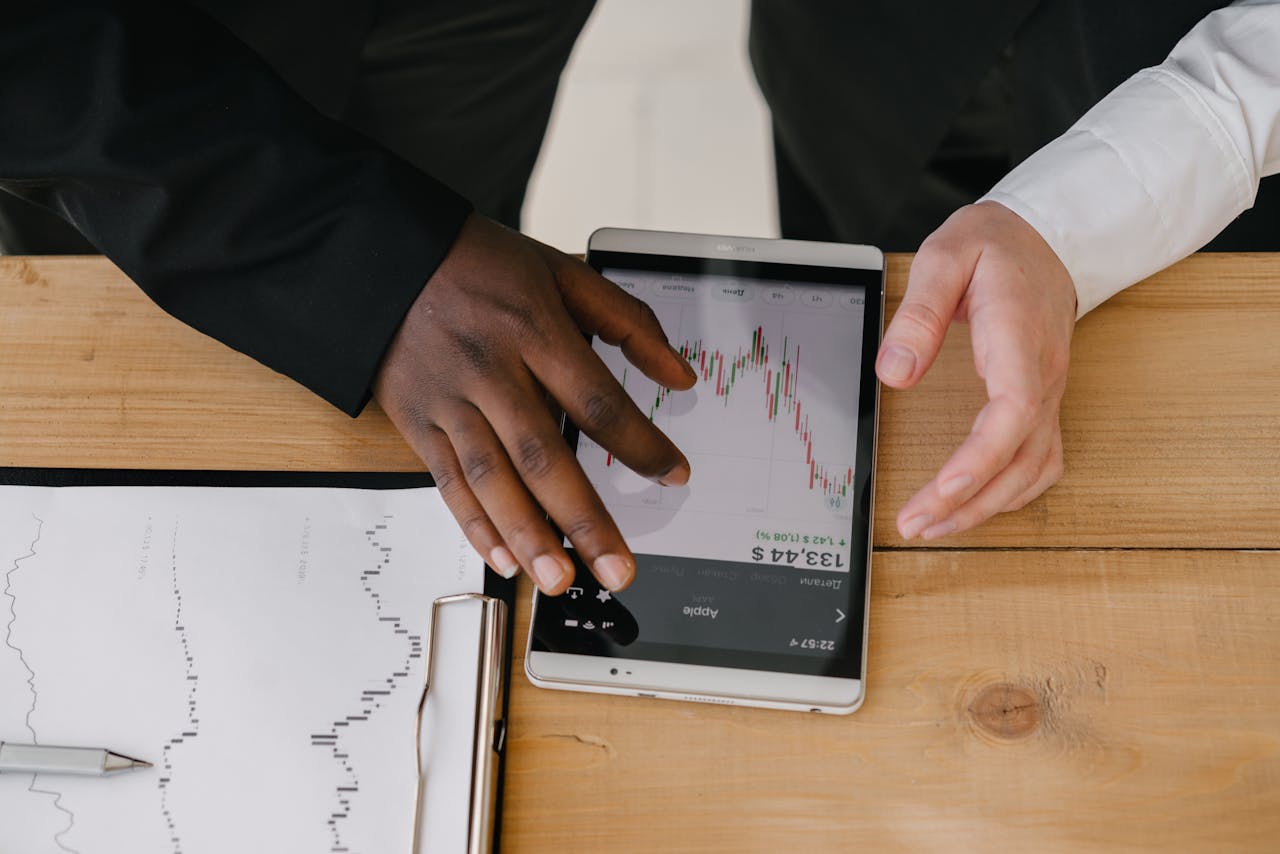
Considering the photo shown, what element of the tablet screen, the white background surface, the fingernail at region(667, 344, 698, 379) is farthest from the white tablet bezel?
the white background surface

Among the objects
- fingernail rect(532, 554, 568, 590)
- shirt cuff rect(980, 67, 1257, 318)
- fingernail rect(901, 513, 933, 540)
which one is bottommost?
fingernail rect(532, 554, 568, 590)

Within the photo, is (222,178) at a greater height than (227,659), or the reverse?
(222,178)

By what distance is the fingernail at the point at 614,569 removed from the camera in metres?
0.49

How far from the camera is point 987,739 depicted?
1.61 feet

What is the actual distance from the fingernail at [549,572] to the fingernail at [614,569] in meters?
0.02

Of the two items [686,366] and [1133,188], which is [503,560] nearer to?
[686,366]

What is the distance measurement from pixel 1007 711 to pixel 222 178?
50 cm

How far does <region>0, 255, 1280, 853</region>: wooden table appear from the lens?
478mm

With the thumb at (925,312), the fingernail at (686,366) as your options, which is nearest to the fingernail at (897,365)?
the thumb at (925,312)

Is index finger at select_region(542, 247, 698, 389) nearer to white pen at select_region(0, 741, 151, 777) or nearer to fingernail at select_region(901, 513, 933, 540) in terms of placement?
fingernail at select_region(901, 513, 933, 540)

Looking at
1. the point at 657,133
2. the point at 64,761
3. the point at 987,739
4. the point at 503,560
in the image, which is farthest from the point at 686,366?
the point at 657,133

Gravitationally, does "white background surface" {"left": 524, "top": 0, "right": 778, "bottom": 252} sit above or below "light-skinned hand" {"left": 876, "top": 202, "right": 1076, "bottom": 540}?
above

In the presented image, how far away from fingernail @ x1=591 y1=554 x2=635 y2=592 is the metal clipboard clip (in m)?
0.06

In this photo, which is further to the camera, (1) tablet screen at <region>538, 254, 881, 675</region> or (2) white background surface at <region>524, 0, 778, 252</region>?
(2) white background surface at <region>524, 0, 778, 252</region>
